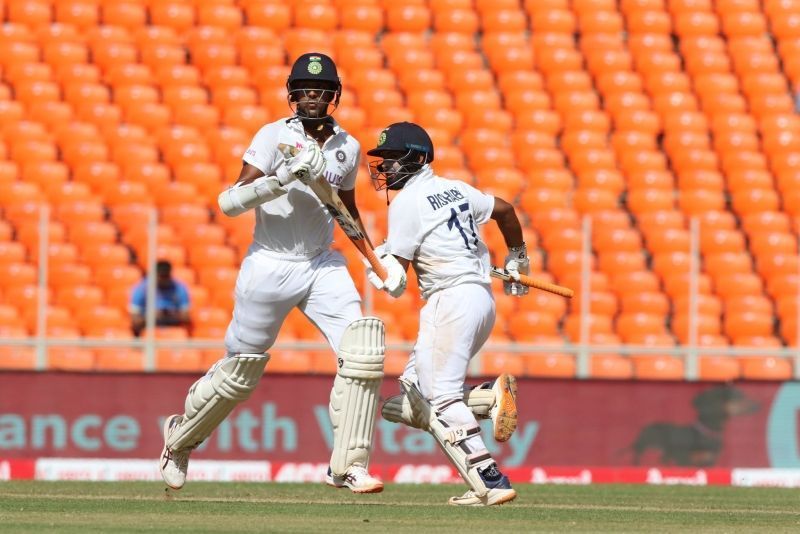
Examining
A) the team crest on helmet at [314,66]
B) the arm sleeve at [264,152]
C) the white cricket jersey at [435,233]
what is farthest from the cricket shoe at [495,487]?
the team crest on helmet at [314,66]

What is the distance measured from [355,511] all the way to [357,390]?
641 mm

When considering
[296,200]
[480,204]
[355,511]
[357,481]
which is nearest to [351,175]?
[296,200]

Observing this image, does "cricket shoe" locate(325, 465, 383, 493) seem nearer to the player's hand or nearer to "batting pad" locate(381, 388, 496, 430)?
"batting pad" locate(381, 388, 496, 430)

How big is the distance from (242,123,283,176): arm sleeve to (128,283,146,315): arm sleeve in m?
4.86

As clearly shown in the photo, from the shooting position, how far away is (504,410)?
7.56 m

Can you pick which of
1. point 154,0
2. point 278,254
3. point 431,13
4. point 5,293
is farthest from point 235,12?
point 278,254

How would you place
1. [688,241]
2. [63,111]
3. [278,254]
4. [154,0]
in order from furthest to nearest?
[154,0] → [63,111] → [688,241] → [278,254]

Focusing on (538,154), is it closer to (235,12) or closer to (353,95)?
(353,95)

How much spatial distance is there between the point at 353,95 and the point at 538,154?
6.83 feet

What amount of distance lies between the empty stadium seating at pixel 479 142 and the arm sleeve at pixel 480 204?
4.76 metres

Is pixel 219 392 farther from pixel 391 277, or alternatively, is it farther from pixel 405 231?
pixel 405 231

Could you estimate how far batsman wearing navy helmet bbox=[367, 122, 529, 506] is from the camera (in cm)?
747

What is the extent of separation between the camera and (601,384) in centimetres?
1245

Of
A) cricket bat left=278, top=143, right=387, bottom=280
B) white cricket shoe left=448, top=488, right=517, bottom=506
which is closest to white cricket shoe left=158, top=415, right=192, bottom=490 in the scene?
cricket bat left=278, top=143, right=387, bottom=280
